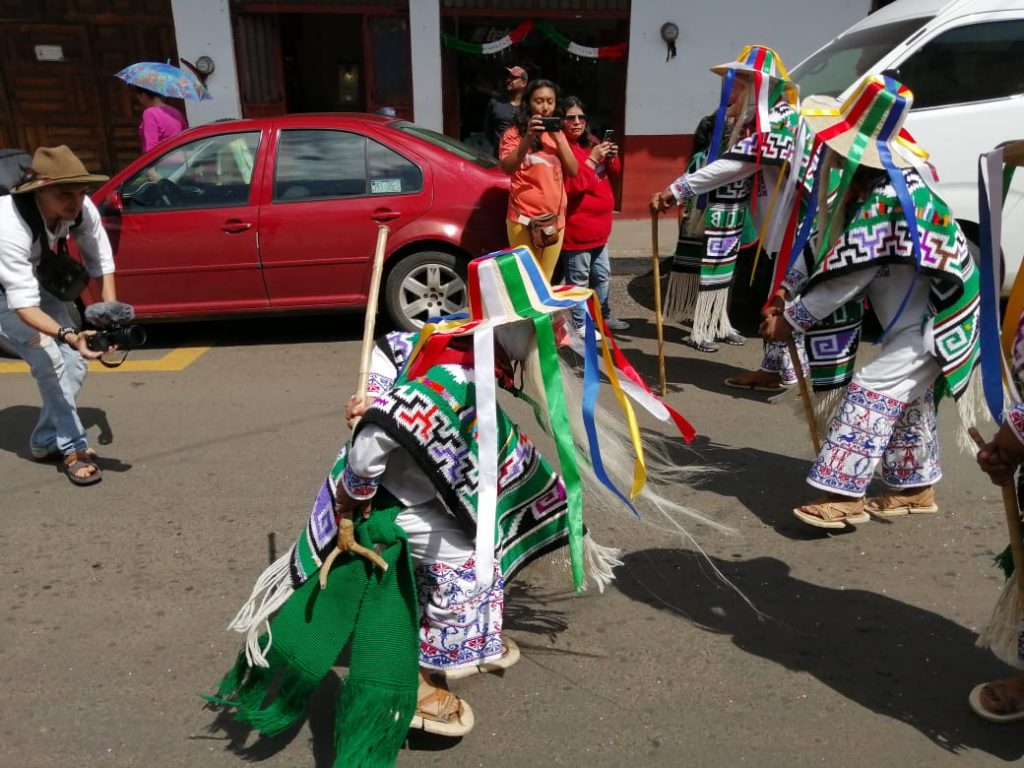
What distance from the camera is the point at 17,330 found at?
4.21 metres

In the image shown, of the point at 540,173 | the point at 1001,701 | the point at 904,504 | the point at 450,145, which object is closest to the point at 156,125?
the point at 450,145

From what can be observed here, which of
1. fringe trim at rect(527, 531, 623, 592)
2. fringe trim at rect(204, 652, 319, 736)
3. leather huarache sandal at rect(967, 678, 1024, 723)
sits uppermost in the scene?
fringe trim at rect(527, 531, 623, 592)

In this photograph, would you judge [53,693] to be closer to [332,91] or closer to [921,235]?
[921,235]

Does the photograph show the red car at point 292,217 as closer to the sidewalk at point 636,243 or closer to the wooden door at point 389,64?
the sidewalk at point 636,243

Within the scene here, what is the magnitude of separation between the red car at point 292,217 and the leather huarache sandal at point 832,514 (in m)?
3.06

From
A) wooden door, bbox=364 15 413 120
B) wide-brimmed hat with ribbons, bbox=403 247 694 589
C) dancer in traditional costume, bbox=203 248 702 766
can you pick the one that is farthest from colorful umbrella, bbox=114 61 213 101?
wide-brimmed hat with ribbons, bbox=403 247 694 589

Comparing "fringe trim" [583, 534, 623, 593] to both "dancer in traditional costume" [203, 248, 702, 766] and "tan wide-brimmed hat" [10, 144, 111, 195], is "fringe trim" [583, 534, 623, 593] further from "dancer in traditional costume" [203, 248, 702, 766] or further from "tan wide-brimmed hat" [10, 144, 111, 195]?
"tan wide-brimmed hat" [10, 144, 111, 195]

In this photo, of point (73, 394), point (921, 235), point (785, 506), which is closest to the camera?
point (921, 235)

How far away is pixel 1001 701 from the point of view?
2.64 m

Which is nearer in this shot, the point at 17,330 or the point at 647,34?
the point at 17,330

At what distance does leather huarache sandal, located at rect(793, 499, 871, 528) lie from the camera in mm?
3643

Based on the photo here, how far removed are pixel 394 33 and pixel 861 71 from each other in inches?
218

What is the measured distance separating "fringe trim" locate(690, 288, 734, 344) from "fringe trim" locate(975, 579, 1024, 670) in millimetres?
3195

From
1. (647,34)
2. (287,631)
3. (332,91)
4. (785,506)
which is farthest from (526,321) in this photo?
(332,91)
